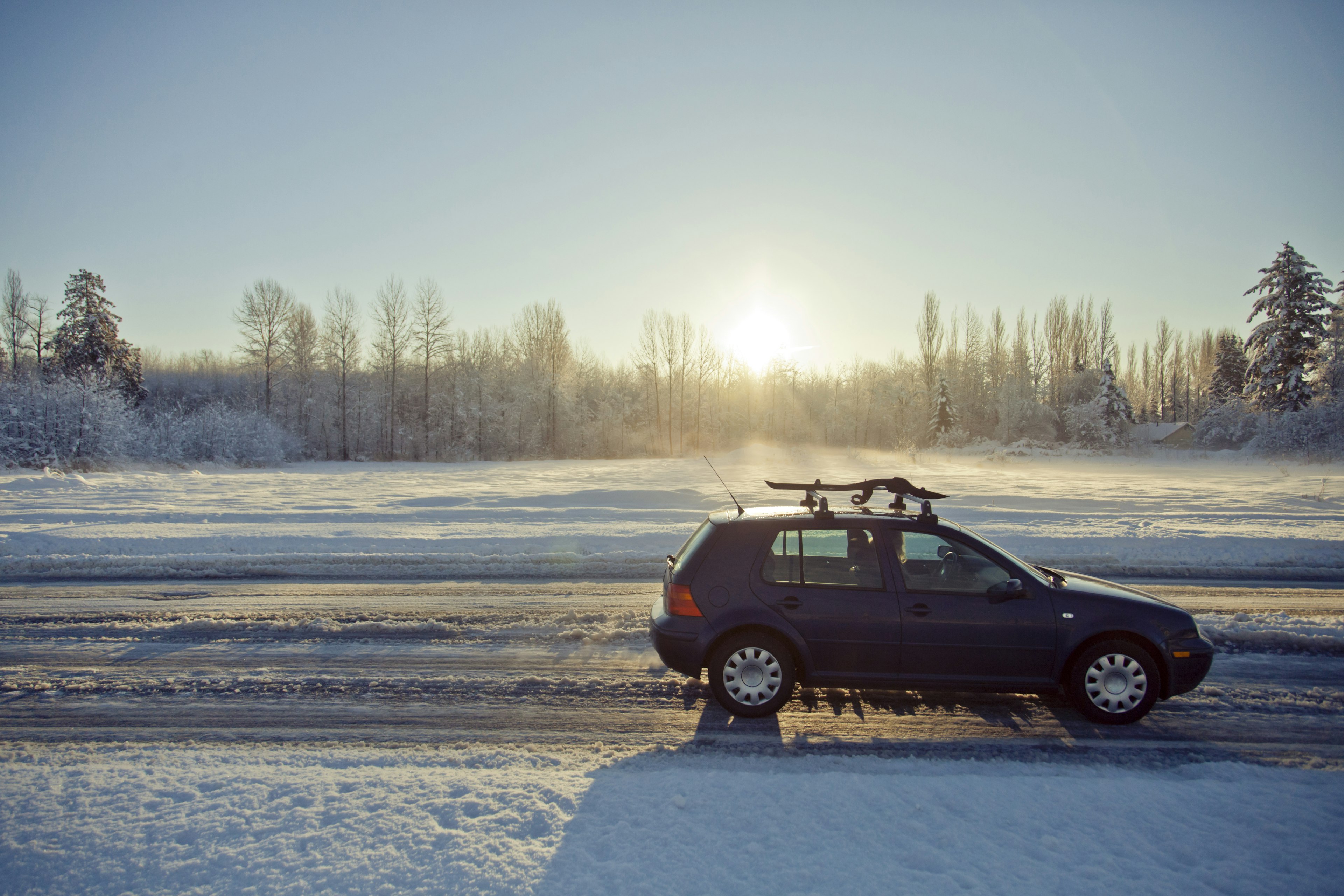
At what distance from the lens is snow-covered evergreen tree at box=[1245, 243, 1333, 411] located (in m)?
38.8

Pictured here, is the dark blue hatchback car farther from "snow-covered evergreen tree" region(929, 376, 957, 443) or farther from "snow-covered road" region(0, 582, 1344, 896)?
"snow-covered evergreen tree" region(929, 376, 957, 443)

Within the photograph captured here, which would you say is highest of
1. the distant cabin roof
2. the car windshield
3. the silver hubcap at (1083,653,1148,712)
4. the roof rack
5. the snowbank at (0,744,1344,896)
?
the distant cabin roof

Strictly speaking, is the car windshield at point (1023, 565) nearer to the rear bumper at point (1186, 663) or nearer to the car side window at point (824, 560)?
the car side window at point (824, 560)

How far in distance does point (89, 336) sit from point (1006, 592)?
213 ft

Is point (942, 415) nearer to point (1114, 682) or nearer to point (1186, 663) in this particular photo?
point (1186, 663)

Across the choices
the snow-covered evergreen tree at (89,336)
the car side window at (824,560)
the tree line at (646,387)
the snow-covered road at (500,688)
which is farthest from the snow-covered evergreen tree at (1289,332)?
the snow-covered evergreen tree at (89,336)

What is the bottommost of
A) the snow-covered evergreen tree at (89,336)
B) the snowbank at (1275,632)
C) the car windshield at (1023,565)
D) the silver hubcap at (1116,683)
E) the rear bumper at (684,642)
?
the snowbank at (1275,632)

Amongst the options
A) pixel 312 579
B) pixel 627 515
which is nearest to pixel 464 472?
pixel 627 515

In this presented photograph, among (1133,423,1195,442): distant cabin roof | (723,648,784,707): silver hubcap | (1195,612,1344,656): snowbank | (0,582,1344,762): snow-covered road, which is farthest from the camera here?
(1133,423,1195,442): distant cabin roof

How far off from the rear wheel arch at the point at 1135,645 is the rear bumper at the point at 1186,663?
0.03 metres

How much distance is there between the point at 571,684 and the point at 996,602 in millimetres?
3642

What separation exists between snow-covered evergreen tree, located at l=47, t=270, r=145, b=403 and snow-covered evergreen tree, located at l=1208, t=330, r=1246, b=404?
305 feet

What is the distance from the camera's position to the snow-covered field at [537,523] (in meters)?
10.6

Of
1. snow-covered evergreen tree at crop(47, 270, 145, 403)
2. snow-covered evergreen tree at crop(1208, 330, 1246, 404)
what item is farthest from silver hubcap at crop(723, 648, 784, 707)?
snow-covered evergreen tree at crop(1208, 330, 1246, 404)
